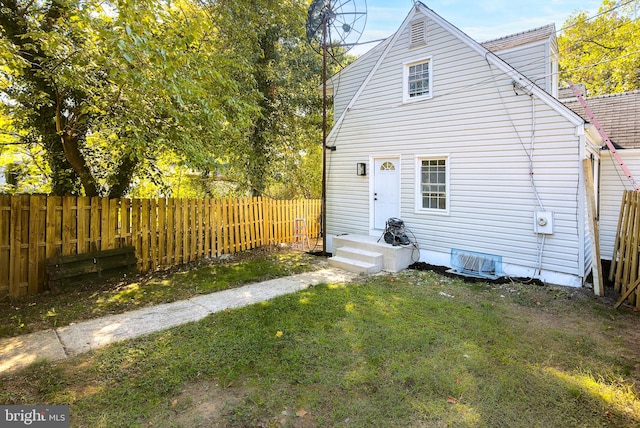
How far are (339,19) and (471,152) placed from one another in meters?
5.03

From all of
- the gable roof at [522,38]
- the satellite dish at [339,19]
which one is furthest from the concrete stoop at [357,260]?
the gable roof at [522,38]

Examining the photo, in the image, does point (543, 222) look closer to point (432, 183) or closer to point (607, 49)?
point (432, 183)

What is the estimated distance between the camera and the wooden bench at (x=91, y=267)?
4.97 metres

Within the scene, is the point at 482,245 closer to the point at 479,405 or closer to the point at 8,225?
the point at 479,405

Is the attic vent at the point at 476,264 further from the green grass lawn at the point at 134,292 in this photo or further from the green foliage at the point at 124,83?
the green foliage at the point at 124,83

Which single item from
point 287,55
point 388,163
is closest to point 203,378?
point 388,163

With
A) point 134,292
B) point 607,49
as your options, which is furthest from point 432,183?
point 607,49

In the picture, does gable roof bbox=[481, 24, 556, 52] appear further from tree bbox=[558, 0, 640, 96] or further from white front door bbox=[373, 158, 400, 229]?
tree bbox=[558, 0, 640, 96]

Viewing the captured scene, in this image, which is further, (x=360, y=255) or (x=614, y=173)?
(x=614, y=173)

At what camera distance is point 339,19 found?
8266mm

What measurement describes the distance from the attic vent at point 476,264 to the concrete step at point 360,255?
64.1 inches

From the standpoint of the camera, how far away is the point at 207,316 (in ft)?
14.0

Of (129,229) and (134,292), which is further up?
(129,229)

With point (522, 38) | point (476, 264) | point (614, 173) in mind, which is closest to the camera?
point (476, 264)
